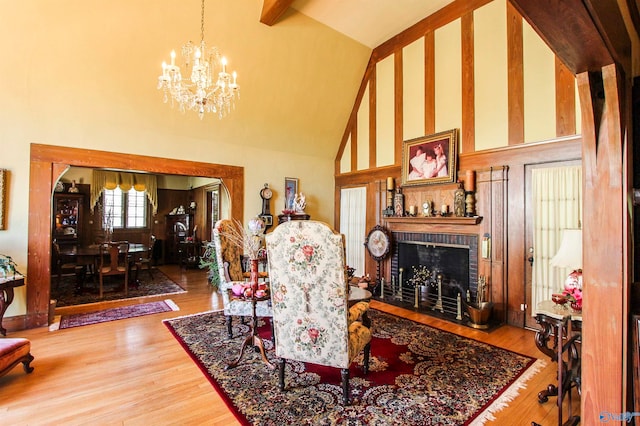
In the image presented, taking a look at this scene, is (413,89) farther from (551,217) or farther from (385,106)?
(551,217)

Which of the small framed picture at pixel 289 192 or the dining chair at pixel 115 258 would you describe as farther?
the small framed picture at pixel 289 192

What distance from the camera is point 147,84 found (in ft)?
14.3

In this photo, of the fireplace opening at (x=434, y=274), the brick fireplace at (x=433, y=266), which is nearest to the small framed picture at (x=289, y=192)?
the brick fireplace at (x=433, y=266)

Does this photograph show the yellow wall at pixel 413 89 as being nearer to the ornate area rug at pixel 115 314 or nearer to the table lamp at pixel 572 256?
the table lamp at pixel 572 256

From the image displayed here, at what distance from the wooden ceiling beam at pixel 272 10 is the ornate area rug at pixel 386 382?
14.4 ft

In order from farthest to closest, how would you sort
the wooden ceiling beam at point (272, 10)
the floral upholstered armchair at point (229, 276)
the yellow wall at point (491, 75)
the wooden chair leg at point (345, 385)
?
the yellow wall at point (491, 75)
the wooden ceiling beam at point (272, 10)
the floral upholstered armchair at point (229, 276)
the wooden chair leg at point (345, 385)

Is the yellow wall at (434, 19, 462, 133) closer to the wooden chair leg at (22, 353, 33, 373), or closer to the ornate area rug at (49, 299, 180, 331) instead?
the ornate area rug at (49, 299, 180, 331)

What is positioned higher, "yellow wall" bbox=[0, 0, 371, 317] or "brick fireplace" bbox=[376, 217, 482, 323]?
"yellow wall" bbox=[0, 0, 371, 317]

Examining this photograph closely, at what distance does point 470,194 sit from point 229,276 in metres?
3.65

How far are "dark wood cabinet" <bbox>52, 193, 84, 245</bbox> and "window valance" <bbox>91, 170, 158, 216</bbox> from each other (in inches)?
14.2

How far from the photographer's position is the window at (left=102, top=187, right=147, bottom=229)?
8.50 meters

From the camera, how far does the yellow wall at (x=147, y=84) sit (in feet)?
11.8

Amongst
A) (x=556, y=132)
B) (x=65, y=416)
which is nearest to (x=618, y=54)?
(x=556, y=132)

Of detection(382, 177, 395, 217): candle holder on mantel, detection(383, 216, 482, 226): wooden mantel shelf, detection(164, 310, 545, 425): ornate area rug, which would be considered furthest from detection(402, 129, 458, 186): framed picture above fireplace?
detection(164, 310, 545, 425): ornate area rug
